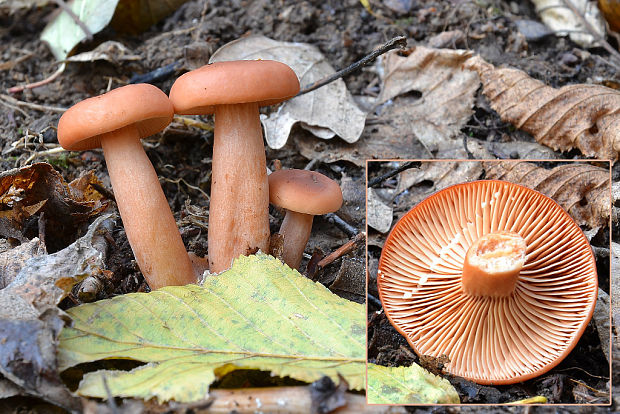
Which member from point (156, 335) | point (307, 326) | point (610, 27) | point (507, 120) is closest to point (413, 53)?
point (507, 120)

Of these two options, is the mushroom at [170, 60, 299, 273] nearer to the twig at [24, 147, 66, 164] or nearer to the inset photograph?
the inset photograph

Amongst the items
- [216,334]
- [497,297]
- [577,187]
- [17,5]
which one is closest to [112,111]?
[216,334]

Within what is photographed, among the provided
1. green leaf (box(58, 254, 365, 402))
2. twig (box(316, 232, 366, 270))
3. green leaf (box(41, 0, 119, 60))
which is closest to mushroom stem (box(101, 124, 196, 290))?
green leaf (box(58, 254, 365, 402))

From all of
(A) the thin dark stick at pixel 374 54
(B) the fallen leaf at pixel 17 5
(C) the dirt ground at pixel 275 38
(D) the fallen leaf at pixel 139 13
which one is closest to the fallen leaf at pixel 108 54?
(C) the dirt ground at pixel 275 38

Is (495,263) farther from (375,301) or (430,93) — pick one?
(430,93)

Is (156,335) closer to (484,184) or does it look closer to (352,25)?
(484,184)

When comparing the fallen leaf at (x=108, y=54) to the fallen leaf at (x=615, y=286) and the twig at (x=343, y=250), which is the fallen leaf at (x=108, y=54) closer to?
the twig at (x=343, y=250)

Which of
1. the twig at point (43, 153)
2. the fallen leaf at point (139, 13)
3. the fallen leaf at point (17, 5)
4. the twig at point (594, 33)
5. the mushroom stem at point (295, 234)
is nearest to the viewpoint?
the mushroom stem at point (295, 234)
